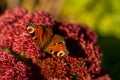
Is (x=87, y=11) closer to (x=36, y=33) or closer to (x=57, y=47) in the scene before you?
(x=36, y=33)

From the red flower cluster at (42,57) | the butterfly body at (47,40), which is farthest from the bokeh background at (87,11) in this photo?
the butterfly body at (47,40)

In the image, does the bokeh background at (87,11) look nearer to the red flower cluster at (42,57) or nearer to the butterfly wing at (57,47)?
the red flower cluster at (42,57)

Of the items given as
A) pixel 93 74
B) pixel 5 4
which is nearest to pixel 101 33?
pixel 5 4

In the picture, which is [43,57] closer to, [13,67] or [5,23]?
[13,67]

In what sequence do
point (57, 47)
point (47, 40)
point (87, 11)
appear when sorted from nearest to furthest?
point (57, 47)
point (47, 40)
point (87, 11)

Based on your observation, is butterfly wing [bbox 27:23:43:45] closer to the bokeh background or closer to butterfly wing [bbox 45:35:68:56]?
butterfly wing [bbox 45:35:68:56]

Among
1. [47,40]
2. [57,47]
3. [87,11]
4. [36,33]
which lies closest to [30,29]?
[36,33]
